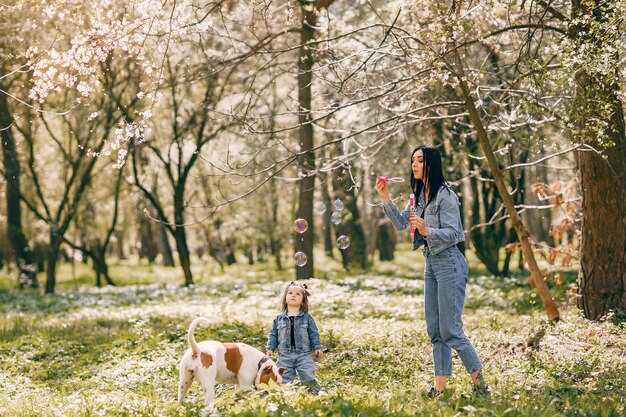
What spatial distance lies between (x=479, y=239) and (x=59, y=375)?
14.6 meters

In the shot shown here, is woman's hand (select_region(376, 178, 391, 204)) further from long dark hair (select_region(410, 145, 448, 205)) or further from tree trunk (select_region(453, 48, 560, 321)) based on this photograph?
tree trunk (select_region(453, 48, 560, 321))

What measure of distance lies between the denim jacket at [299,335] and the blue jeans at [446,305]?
3.80 feet

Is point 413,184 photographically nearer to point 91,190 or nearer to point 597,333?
point 597,333

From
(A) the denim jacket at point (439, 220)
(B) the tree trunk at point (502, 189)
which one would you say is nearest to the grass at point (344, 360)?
(B) the tree trunk at point (502, 189)

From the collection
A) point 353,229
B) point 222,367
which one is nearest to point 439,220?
point 222,367

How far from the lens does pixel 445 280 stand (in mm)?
6695

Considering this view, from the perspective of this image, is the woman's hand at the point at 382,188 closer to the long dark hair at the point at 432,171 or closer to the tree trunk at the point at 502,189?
the long dark hair at the point at 432,171

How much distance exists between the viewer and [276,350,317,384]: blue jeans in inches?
277

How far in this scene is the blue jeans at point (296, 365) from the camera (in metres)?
7.03

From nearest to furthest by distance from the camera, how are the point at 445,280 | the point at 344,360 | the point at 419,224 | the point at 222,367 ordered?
1. the point at 419,224
2. the point at 222,367
3. the point at 445,280
4. the point at 344,360

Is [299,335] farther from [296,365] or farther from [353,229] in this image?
[353,229]

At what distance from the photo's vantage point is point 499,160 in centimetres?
1956

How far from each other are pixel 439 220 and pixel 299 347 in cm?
187

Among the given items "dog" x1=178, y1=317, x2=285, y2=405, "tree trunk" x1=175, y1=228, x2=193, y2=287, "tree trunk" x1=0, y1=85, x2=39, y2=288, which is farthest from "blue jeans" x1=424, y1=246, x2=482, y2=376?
"tree trunk" x1=0, y1=85, x2=39, y2=288
